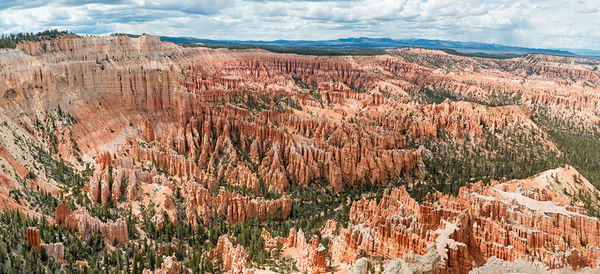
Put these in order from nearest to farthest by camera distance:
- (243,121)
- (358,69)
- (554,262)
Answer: (554,262)
(243,121)
(358,69)

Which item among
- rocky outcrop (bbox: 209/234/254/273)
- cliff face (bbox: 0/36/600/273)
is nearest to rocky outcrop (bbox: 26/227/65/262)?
cliff face (bbox: 0/36/600/273)

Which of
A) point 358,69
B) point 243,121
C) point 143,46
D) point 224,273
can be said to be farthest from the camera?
point 358,69

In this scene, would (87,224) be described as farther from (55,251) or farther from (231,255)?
(231,255)

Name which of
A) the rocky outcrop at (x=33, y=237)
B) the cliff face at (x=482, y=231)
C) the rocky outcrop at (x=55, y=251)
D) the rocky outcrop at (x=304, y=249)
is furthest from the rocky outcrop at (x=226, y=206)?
the rocky outcrop at (x=33, y=237)

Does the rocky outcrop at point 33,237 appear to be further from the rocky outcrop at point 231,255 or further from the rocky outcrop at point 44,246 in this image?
the rocky outcrop at point 231,255

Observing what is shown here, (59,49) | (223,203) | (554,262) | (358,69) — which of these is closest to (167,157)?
(223,203)

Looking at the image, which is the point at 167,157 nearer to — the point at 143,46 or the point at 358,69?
the point at 143,46
